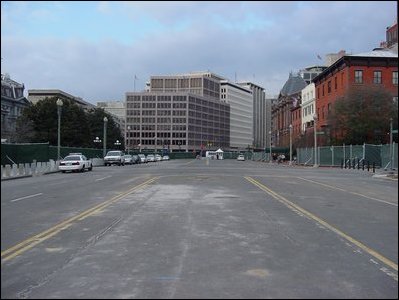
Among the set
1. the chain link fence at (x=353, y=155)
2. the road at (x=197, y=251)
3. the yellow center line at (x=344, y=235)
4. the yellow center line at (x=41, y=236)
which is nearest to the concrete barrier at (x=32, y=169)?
the yellow center line at (x=41, y=236)

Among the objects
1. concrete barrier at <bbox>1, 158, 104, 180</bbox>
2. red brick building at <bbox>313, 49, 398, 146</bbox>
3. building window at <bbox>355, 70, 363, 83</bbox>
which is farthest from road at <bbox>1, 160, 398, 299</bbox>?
building window at <bbox>355, 70, 363, 83</bbox>

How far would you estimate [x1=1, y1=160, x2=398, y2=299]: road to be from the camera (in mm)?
6559

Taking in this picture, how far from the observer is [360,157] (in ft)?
179

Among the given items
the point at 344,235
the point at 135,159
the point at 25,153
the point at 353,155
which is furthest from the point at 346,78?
the point at 344,235

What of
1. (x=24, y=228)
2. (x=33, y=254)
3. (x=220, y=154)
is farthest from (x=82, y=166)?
(x=220, y=154)

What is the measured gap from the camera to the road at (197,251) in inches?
258

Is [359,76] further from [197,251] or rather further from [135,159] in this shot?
[197,251]

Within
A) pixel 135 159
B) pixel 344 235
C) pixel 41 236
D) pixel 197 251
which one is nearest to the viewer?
pixel 197 251

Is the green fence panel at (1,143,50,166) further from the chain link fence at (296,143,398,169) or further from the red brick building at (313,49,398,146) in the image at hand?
the red brick building at (313,49,398,146)

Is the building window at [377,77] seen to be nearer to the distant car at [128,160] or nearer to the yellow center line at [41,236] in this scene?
the distant car at [128,160]

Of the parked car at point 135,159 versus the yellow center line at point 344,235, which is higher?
the parked car at point 135,159

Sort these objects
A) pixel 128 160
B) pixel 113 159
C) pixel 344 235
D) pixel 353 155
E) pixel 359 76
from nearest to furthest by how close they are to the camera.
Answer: pixel 344 235, pixel 353 155, pixel 113 159, pixel 359 76, pixel 128 160

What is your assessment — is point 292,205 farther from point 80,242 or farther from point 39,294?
point 39,294

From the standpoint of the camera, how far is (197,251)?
8875 mm
